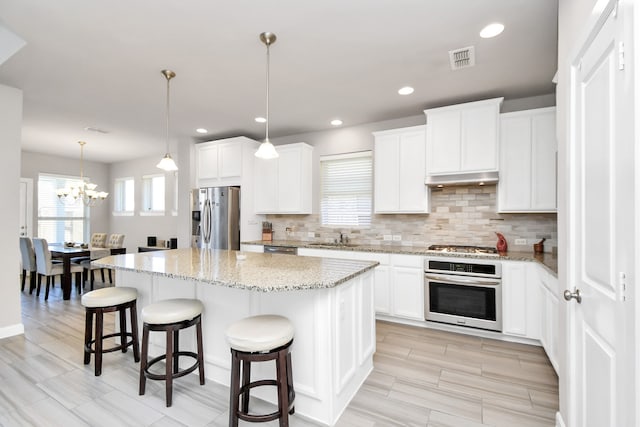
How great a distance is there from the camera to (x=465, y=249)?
3629mm

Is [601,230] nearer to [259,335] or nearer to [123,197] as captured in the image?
[259,335]

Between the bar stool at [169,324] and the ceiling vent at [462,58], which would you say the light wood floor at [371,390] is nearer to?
the bar stool at [169,324]

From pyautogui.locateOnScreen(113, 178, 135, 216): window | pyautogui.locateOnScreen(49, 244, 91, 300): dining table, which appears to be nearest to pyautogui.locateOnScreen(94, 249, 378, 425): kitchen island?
pyautogui.locateOnScreen(49, 244, 91, 300): dining table

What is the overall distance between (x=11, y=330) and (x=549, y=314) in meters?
5.28

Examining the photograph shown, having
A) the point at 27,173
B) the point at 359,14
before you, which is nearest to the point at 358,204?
the point at 359,14

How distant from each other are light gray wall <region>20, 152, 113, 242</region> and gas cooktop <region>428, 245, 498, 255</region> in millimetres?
7895

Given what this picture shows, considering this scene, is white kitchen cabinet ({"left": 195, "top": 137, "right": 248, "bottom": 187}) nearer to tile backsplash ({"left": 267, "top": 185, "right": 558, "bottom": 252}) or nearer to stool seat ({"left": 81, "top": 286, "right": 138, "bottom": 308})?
tile backsplash ({"left": 267, "top": 185, "right": 558, "bottom": 252})

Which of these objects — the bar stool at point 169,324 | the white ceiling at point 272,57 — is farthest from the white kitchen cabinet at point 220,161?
the bar stool at point 169,324

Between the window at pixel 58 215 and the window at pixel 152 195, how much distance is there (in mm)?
1297

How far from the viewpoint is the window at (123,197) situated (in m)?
7.73

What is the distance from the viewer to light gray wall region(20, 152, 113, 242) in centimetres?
657

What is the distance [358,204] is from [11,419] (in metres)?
3.95

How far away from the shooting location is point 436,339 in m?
3.20

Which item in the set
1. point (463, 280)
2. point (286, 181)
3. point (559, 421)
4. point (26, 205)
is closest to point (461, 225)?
point (463, 280)
